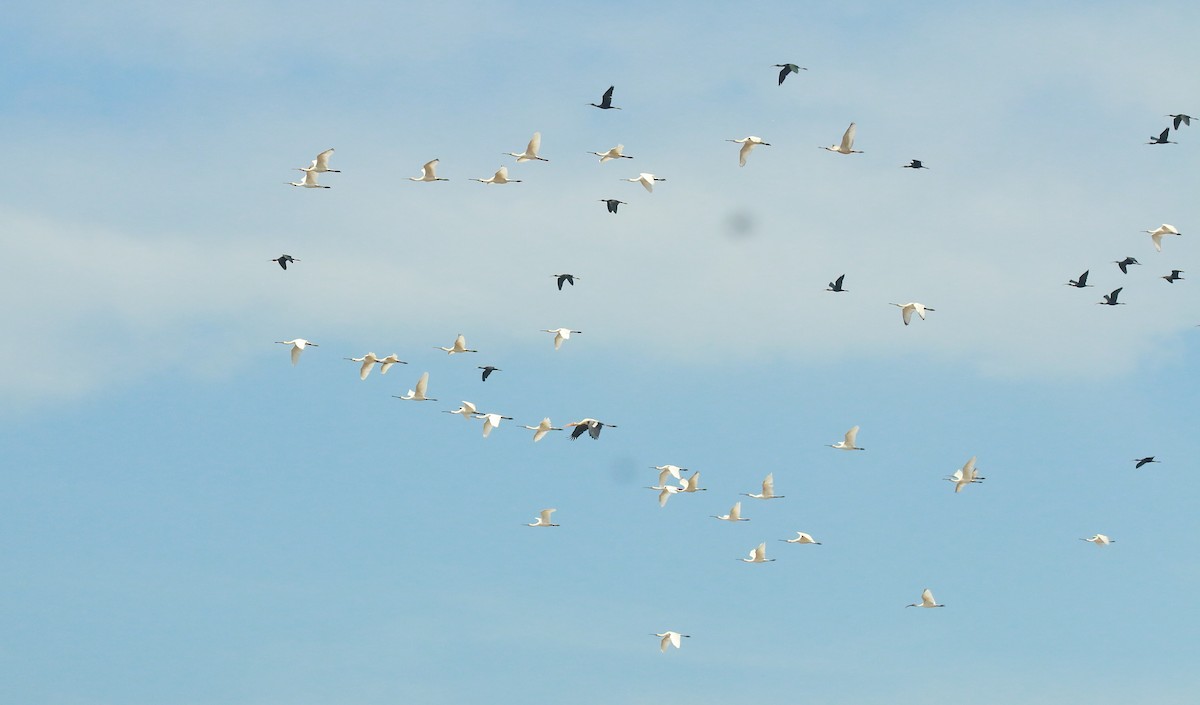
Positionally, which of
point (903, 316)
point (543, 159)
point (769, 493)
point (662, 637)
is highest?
point (543, 159)

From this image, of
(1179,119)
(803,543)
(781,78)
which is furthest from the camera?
(803,543)

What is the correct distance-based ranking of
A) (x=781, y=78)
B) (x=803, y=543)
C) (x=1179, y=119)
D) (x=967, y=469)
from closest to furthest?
(x=781, y=78) < (x=1179, y=119) < (x=967, y=469) < (x=803, y=543)

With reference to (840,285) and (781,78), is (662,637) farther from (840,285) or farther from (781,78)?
(781,78)

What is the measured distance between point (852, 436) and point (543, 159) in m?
23.1

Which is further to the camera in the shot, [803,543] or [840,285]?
[803,543]

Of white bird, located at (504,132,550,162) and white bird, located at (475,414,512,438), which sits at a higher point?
white bird, located at (504,132,550,162)

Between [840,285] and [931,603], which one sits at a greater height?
[840,285]

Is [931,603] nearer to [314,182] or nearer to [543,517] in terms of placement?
[543,517]

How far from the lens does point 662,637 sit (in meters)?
119

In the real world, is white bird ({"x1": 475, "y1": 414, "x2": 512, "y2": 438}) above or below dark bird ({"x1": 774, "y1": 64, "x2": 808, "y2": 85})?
below

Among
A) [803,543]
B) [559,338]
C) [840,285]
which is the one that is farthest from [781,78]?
[803,543]

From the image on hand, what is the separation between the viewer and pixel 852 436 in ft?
382

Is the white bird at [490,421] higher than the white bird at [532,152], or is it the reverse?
the white bird at [532,152]

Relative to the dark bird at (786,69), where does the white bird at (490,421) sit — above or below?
below
